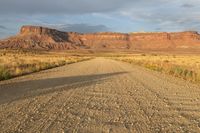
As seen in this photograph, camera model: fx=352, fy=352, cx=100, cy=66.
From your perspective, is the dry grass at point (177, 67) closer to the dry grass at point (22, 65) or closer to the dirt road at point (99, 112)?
the dirt road at point (99, 112)

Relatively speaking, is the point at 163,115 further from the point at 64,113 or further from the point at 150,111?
the point at 64,113

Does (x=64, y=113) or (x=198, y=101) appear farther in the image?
(x=198, y=101)

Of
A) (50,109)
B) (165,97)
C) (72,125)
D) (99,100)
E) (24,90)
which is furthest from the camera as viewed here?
(24,90)

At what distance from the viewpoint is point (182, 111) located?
10.2 meters

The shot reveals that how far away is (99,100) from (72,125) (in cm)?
428

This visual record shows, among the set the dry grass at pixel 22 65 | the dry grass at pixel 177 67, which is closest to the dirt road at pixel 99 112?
the dry grass at pixel 177 67

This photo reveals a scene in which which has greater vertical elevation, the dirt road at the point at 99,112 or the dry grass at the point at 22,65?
the dirt road at the point at 99,112

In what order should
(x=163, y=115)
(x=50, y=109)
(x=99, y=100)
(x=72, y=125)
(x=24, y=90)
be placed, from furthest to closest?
(x=24, y=90) < (x=99, y=100) < (x=50, y=109) < (x=163, y=115) < (x=72, y=125)

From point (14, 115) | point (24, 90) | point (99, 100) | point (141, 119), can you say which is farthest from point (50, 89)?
point (141, 119)

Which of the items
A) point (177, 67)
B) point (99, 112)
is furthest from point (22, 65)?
point (99, 112)

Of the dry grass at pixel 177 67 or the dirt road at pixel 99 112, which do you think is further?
the dry grass at pixel 177 67

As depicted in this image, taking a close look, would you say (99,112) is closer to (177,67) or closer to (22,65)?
(177,67)

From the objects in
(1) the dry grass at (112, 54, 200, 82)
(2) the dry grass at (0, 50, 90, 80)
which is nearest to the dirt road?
(1) the dry grass at (112, 54, 200, 82)

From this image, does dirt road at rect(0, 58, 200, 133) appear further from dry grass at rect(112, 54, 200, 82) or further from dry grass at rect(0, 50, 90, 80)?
dry grass at rect(0, 50, 90, 80)
